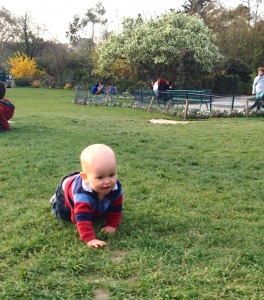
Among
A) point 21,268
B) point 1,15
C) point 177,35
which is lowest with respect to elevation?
point 21,268

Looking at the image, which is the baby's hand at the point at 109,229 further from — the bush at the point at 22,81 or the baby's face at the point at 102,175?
the bush at the point at 22,81

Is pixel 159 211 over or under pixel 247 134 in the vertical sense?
under

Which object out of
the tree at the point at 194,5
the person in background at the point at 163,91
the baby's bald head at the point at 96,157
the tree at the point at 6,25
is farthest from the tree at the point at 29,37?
the baby's bald head at the point at 96,157

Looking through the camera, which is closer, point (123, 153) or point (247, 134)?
point (123, 153)

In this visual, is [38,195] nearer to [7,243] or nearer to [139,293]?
[7,243]

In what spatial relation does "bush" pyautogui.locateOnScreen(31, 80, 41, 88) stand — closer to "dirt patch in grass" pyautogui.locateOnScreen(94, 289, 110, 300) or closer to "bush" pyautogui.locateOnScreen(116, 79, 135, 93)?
"bush" pyautogui.locateOnScreen(116, 79, 135, 93)

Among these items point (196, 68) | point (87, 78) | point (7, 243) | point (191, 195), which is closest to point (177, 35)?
point (196, 68)

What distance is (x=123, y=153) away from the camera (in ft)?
21.0

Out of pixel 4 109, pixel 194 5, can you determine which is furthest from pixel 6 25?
pixel 4 109

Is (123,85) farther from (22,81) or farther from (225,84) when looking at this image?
(22,81)

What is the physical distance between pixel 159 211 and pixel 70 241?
1066 millimetres

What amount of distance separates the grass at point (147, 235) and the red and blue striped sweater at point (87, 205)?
4.9 inches

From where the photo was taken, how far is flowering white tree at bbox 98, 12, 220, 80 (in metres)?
23.9

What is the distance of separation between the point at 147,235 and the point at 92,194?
60 centimetres
